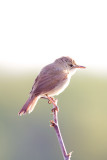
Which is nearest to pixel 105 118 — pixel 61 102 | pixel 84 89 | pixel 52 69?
pixel 84 89

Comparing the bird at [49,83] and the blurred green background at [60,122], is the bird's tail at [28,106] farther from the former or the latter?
the blurred green background at [60,122]

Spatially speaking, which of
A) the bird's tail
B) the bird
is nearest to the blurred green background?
the bird

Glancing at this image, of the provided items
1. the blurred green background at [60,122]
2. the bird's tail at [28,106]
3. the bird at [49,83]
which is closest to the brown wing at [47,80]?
the bird at [49,83]

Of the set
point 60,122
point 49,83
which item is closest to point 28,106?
point 49,83

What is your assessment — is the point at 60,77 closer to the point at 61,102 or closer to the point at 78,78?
the point at 61,102

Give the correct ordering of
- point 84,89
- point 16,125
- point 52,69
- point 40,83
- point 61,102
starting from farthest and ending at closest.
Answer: point 84,89 < point 61,102 < point 16,125 < point 52,69 < point 40,83

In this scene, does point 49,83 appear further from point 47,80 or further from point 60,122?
point 60,122

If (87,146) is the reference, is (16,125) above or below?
above
